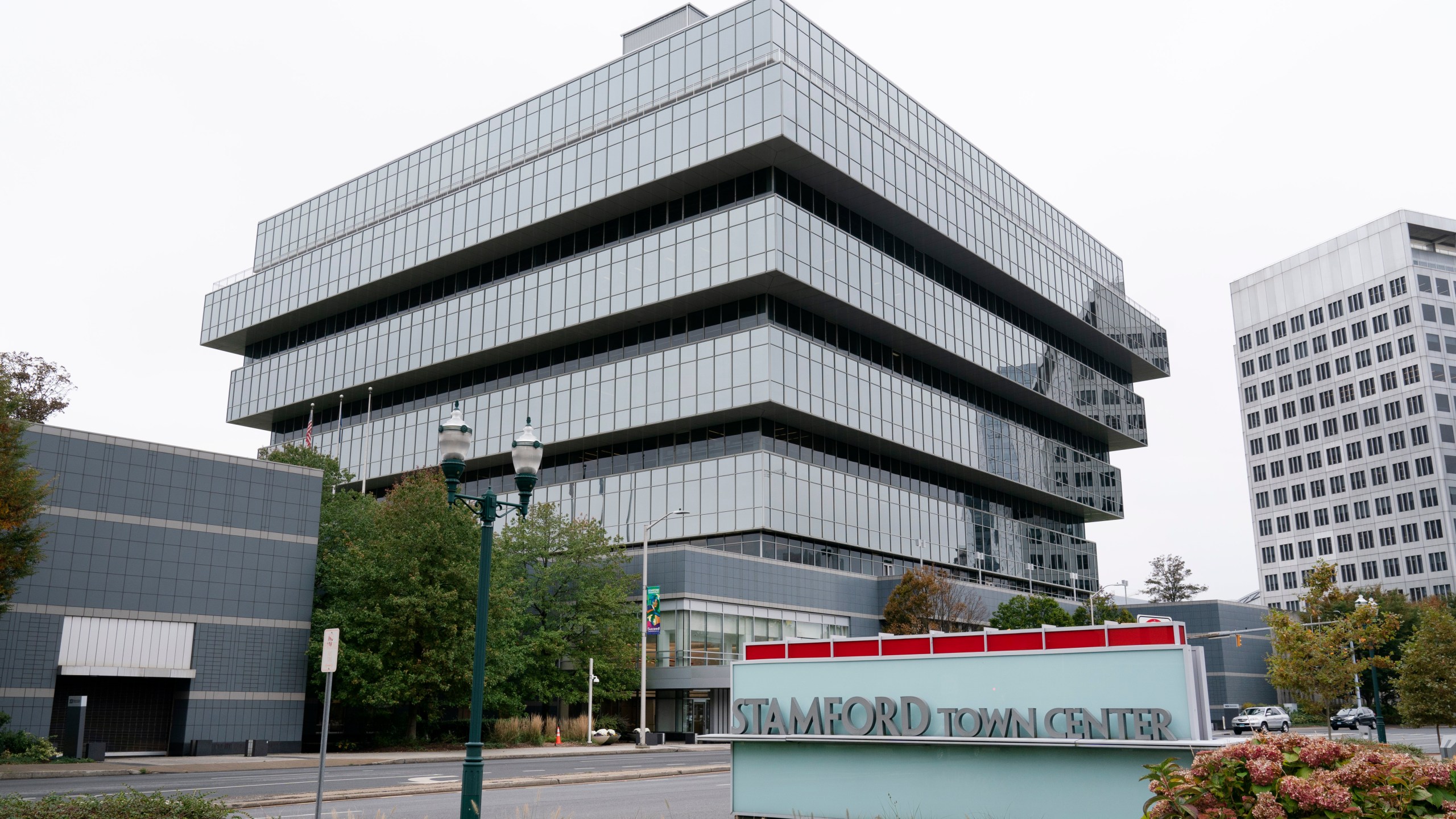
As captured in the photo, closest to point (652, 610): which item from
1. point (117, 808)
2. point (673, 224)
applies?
point (673, 224)

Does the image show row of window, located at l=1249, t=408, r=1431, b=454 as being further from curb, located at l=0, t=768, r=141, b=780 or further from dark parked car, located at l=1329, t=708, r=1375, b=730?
curb, located at l=0, t=768, r=141, b=780

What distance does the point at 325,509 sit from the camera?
5459cm

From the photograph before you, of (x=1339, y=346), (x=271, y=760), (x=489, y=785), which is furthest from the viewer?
(x=1339, y=346)

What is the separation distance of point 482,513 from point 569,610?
42.5 m

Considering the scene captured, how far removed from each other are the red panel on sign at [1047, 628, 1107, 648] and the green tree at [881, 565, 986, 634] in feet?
172

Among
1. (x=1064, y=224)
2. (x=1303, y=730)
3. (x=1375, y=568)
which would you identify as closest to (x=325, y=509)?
(x=1303, y=730)

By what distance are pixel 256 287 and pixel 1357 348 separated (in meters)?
125

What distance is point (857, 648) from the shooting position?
15.1m

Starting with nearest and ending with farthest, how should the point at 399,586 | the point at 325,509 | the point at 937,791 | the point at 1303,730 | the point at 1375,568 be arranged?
the point at 937,791
the point at 399,586
the point at 325,509
the point at 1303,730
the point at 1375,568

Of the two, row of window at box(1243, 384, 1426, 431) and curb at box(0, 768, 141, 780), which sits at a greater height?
row of window at box(1243, 384, 1426, 431)

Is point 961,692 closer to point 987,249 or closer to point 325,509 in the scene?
point 325,509

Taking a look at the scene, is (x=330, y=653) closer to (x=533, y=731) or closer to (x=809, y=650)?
(x=809, y=650)

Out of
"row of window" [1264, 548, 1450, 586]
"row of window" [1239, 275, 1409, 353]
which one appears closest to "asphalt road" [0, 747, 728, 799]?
"row of window" [1264, 548, 1450, 586]

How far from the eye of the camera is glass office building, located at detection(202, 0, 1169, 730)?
230 feet
